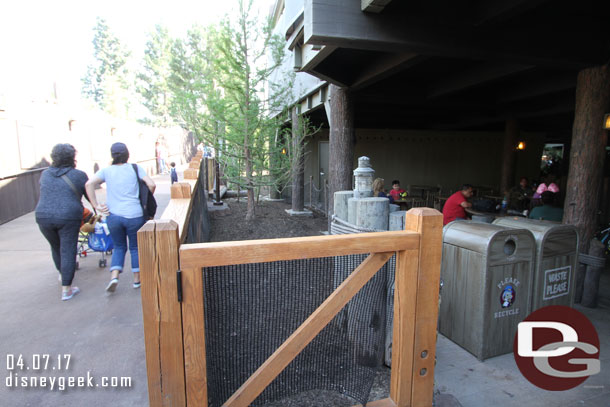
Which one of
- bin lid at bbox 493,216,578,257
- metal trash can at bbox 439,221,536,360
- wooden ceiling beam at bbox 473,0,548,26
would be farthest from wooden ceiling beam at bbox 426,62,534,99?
metal trash can at bbox 439,221,536,360

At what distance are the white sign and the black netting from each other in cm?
244

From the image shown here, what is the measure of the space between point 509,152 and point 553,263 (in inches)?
375

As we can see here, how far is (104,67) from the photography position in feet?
143

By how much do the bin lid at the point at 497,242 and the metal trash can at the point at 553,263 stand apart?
6.7 inches

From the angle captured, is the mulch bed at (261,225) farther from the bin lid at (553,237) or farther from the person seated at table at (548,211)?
the bin lid at (553,237)

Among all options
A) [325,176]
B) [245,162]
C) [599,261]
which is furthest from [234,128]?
[599,261]

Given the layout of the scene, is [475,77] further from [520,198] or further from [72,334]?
[72,334]

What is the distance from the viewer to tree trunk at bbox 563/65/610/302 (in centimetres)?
418

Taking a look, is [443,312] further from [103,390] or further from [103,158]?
[103,158]

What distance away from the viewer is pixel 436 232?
1770 mm

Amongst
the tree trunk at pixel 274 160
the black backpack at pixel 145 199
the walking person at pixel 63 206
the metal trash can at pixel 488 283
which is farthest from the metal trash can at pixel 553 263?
the tree trunk at pixel 274 160

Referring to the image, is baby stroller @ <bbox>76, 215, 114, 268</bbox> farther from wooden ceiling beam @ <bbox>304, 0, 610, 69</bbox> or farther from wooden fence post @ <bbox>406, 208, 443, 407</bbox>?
wooden fence post @ <bbox>406, 208, 443, 407</bbox>

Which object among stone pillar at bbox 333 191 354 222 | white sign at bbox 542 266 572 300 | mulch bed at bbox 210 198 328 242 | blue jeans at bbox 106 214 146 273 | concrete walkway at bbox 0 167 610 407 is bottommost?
concrete walkway at bbox 0 167 610 407

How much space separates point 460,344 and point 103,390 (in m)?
3.12
